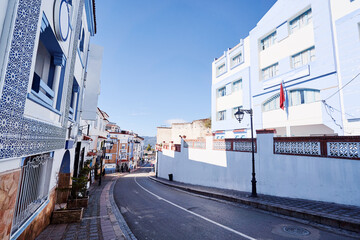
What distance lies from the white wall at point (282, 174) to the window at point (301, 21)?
1080cm

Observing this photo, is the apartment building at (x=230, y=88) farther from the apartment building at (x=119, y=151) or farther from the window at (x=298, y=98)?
the apartment building at (x=119, y=151)

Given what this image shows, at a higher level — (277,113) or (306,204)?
(277,113)

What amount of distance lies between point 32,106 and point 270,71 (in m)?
18.9

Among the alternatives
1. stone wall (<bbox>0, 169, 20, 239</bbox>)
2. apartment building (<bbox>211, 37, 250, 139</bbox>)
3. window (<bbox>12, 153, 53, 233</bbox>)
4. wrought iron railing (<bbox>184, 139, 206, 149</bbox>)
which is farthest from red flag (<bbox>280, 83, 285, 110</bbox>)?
stone wall (<bbox>0, 169, 20, 239</bbox>)

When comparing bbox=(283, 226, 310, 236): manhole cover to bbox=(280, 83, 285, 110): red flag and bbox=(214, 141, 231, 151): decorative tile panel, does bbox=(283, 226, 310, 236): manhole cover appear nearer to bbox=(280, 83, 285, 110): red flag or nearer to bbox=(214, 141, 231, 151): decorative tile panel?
bbox=(214, 141, 231, 151): decorative tile panel

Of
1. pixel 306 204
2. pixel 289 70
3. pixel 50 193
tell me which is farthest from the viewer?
pixel 289 70

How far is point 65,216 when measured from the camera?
23.2 feet

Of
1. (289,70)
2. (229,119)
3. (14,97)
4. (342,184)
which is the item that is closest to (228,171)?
(342,184)

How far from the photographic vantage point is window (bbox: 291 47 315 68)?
14276 millimetres

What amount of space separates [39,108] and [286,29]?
1929 cm

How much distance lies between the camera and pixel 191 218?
309 inches

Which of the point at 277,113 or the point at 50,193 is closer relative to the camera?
the point at 50,193

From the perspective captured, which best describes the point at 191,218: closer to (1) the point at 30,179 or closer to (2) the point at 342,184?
(1) the point at 30,179

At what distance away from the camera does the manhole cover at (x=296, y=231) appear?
6.09 m
